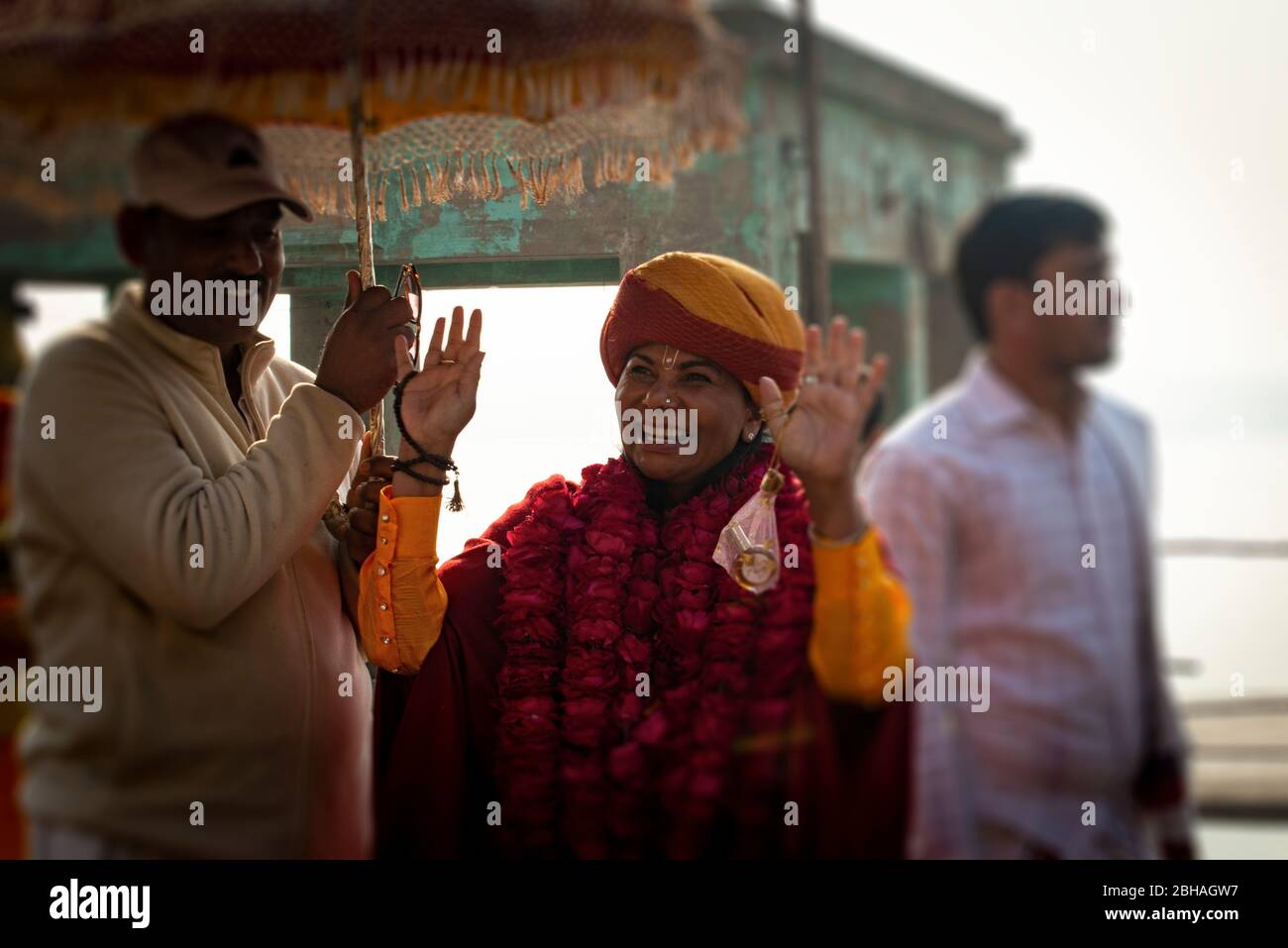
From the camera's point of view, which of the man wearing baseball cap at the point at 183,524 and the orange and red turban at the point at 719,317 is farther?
the orange and red turban at the point at 719,317

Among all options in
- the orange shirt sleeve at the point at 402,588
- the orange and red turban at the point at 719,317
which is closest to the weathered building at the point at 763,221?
the orange and red turban at the point at 719,317

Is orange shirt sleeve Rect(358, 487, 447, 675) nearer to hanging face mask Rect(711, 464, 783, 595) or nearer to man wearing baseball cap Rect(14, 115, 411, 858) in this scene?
man wearing baseball cap Rect(14, 115, 411, 858)

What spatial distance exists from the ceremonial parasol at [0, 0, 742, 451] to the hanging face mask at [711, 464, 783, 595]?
0.73m

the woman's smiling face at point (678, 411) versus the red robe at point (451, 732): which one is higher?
the woman's smiling face at point (678, 411)

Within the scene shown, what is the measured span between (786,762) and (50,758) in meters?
1.36

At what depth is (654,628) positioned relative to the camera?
2.43 m

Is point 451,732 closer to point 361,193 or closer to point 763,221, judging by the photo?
point 361,193

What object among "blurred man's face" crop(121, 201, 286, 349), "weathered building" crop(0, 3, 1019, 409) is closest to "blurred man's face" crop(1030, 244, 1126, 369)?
"weathered building" crop(0, 3, 1019, 409)

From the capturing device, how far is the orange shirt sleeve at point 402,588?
231 centimetres

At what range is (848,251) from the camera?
110 inches

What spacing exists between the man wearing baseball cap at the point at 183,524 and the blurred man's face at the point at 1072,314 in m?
1.23

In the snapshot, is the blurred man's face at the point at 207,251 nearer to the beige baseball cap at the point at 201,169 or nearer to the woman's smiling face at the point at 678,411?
the beige baseball cap at the point at 201,169
